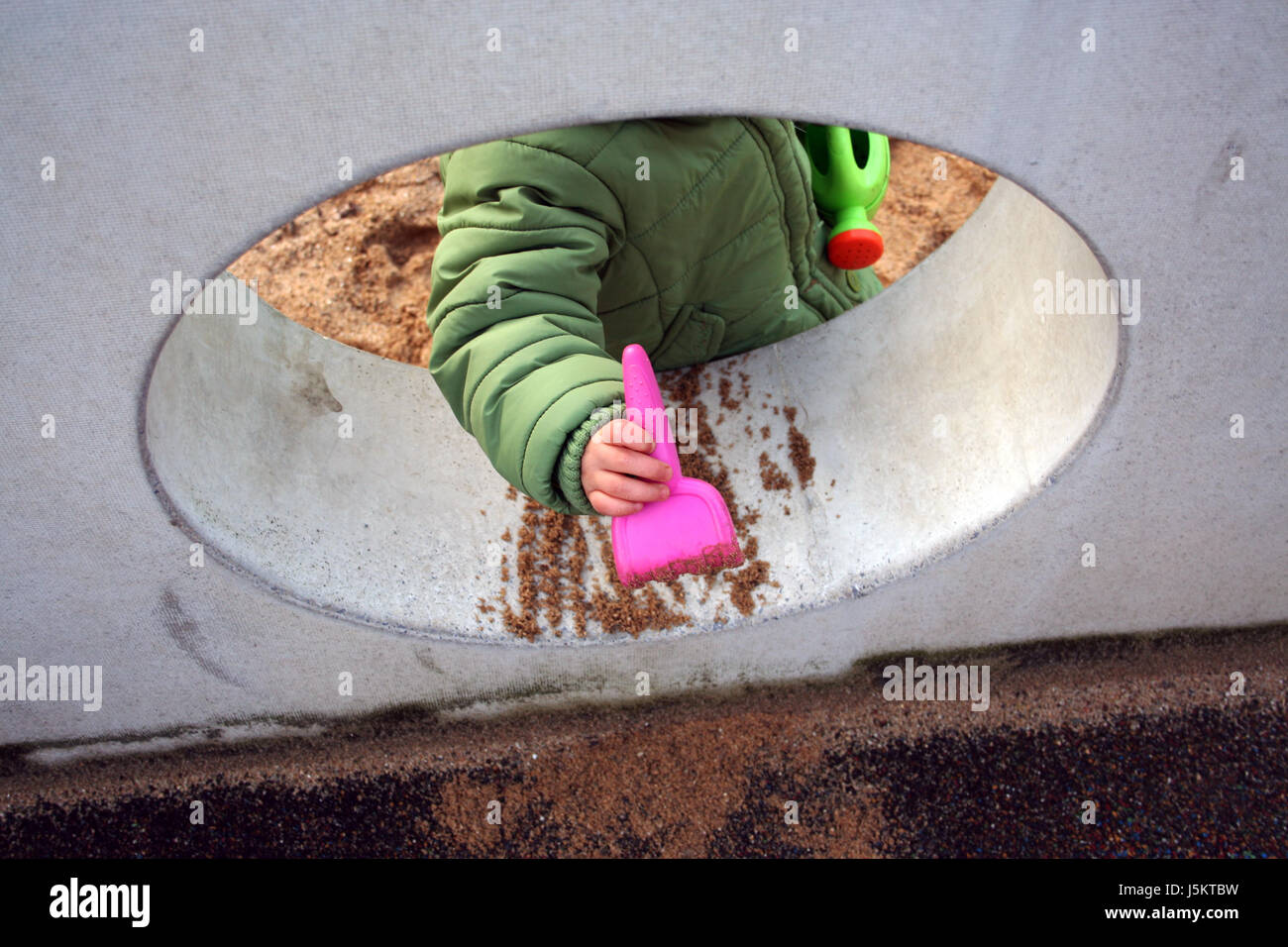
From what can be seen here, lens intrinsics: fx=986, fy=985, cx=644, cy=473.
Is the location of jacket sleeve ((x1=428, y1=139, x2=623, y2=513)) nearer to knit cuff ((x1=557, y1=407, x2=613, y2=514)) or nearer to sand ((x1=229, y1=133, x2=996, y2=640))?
knit cuff ((x1=557, y1=407, x2=613, y2=514))

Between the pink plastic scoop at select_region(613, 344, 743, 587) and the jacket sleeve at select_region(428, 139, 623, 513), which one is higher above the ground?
the jacket sleeve at select_region(428, 139, 623, 513)

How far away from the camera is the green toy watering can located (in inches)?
72.5

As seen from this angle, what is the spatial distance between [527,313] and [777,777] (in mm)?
1040

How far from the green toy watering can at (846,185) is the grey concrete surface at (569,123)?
25 centimetres

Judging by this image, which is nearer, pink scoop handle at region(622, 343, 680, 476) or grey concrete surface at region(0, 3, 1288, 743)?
grey concrete surface at region(0, 3, 1288, 743)

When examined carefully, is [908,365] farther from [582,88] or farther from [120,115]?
[120,115]

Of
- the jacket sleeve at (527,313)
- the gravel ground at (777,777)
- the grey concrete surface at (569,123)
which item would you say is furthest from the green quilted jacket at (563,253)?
the gravel ground at (777,777)

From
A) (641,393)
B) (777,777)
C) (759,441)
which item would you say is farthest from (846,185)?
(777,777)

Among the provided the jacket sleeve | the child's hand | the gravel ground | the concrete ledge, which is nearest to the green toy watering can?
the concrete ledge

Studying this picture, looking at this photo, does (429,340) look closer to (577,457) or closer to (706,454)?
(706,454)

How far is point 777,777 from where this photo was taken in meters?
1.85

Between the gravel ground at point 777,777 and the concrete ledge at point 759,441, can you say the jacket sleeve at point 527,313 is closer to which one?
the concrete ledge at point 759,441

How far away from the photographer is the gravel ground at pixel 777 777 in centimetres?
177

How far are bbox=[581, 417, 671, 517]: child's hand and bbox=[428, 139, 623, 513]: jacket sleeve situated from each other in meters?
0.03
